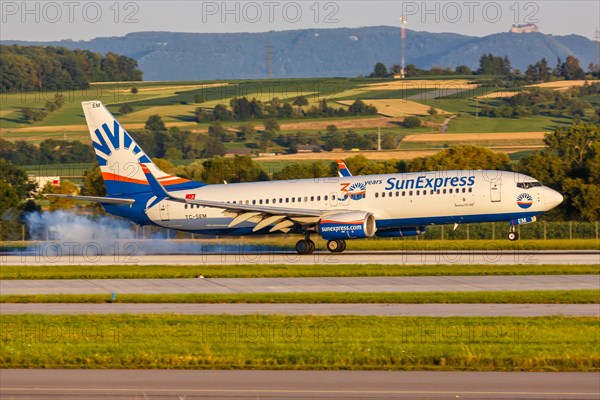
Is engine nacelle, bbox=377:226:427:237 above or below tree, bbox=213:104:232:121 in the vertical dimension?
below

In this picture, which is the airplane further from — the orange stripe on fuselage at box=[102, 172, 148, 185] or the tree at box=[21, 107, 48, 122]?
the tree at box=[21, 107, 48, 122]

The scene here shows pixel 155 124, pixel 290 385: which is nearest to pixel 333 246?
pixel 290 385

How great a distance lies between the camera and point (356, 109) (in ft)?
531

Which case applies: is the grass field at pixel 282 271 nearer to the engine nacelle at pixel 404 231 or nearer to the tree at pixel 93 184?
the engine nacelle at pixel 404 231

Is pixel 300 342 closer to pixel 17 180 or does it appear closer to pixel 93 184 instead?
pixel 93 184

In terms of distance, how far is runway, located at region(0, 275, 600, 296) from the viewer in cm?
3616

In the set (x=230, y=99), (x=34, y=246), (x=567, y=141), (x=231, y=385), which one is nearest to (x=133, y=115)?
(x=230, y=99)

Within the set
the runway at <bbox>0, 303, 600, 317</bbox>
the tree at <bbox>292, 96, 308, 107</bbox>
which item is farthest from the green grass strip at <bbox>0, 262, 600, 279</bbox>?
the tree at <bbox>292, 96, 308, 107</bbox>

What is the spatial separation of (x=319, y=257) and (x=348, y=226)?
216 cm

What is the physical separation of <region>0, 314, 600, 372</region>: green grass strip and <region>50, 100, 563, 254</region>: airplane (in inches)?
847

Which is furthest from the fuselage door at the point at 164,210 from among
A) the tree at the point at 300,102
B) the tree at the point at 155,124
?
the tree at the point at 300,102

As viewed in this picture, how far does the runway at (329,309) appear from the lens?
30.0m

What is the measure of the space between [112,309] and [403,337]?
416 inches

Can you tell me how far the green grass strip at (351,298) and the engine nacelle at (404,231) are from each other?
1707cm
